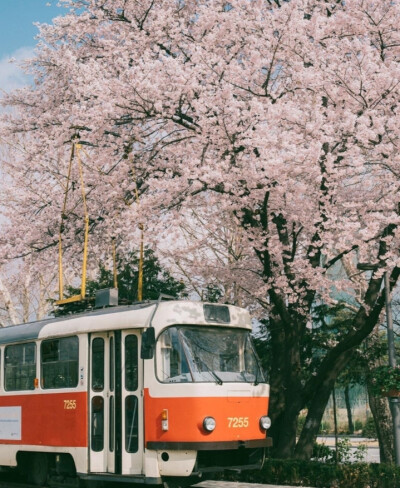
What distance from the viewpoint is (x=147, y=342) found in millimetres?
11297

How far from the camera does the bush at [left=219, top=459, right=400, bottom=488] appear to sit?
1264cm

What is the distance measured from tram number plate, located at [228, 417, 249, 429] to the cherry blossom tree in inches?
172

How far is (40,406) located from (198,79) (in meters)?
7.96

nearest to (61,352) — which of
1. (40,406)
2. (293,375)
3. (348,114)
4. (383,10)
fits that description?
(40,406)

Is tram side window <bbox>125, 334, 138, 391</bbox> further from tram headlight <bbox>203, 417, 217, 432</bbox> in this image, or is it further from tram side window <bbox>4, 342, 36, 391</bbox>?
tram side window <bbox>4, 342, 36, 391</bbox>

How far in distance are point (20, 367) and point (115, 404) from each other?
2.79m

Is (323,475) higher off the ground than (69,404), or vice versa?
(69,404)

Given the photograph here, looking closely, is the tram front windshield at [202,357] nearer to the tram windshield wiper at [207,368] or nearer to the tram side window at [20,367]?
the tram windshield wiper at [207,368]

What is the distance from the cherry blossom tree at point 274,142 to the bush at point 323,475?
195cm

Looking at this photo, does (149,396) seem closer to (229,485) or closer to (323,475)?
(229,485)

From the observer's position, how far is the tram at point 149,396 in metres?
11.3

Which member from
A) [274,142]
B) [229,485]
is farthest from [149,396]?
[274,142]

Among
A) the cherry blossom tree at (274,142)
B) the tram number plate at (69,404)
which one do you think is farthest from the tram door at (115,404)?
the cherry blossom tree at (274,142)

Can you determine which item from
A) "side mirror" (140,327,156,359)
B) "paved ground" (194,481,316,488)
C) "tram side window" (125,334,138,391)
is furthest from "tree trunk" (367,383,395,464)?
"side mirror" (140,327,156,359)
